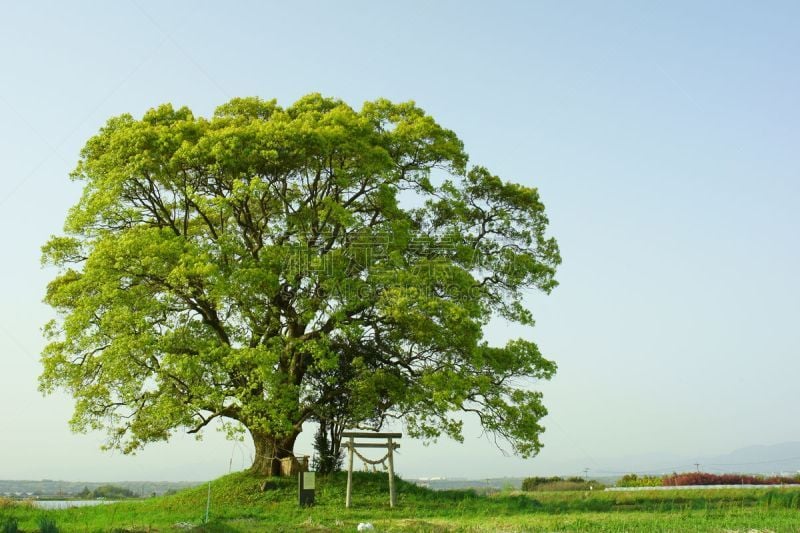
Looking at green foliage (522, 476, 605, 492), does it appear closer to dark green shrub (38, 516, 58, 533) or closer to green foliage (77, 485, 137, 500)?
green foliage (77, 485, 137, 500)

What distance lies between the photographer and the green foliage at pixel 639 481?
26.8 m

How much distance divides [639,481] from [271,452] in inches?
562

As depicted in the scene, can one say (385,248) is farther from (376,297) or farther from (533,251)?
(533,251)

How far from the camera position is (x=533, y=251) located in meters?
23.3

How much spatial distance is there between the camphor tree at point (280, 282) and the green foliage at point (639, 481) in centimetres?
892

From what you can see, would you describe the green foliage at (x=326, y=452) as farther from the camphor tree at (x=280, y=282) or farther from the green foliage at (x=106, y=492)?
the green foliage at (x=106, y=492)

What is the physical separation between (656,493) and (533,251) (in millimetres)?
7896

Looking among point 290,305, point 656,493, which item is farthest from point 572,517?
point 290,305

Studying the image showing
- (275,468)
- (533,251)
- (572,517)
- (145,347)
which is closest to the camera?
(572,517)

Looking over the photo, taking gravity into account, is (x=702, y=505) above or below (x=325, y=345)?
Answer: below

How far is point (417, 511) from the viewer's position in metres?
17.2

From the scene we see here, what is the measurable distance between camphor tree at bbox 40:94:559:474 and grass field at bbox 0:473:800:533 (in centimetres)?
178

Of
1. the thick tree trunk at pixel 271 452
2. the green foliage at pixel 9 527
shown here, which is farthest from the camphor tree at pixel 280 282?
the green foliage at pixel 9 527

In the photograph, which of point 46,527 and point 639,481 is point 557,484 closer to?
point 639,481
